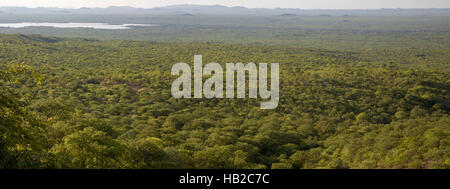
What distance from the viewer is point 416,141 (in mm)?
23875

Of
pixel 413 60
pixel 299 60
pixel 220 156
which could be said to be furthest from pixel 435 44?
pixel 220 156

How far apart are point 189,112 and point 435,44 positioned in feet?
526

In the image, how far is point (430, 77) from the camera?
61.7 meters

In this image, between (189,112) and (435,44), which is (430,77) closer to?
(189,112)

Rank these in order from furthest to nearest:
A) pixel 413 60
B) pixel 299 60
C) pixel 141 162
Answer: pixel 413 60 → pixel 299 60 → pixel 141 162

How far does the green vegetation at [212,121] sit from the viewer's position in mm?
15305

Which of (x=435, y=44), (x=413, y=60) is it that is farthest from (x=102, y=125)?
(x=435, y=44)

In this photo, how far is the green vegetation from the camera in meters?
15.3

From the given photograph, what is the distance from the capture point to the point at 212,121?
38.2 metres
